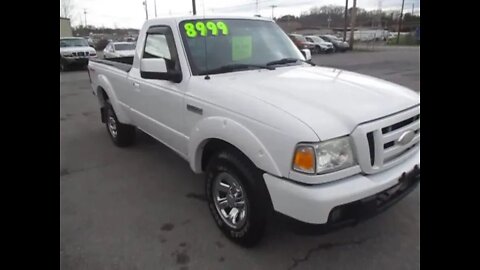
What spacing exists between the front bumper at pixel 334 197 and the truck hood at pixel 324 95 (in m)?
0.33

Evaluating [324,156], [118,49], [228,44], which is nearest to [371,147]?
[324,156]

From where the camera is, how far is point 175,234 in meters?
3.02

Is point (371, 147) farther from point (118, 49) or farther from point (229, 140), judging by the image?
point (118, 49)

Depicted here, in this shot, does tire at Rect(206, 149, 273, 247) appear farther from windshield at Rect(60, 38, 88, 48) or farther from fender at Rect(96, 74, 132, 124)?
windshield at Rect(60, 38, 88, 48)

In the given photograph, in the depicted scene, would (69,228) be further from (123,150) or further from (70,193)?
(123,150)

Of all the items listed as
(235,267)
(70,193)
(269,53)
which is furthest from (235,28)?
(70,193)

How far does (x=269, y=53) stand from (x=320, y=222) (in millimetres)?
2015

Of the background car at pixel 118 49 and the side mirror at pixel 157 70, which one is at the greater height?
the background car at pixel 118 49

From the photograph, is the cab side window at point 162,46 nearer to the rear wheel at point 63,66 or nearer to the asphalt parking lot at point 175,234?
the asphalt parking lot at point 175,234

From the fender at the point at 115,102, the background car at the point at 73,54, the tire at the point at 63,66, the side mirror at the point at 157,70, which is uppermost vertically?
the background car at the point at 73,54

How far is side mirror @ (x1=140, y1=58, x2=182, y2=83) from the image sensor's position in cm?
298

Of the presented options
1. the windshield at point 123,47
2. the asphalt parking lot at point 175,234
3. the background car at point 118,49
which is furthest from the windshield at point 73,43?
the asphalt parking lot at point 175,234

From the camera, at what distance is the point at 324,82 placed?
2.88m

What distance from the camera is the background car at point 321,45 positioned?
30500mm
